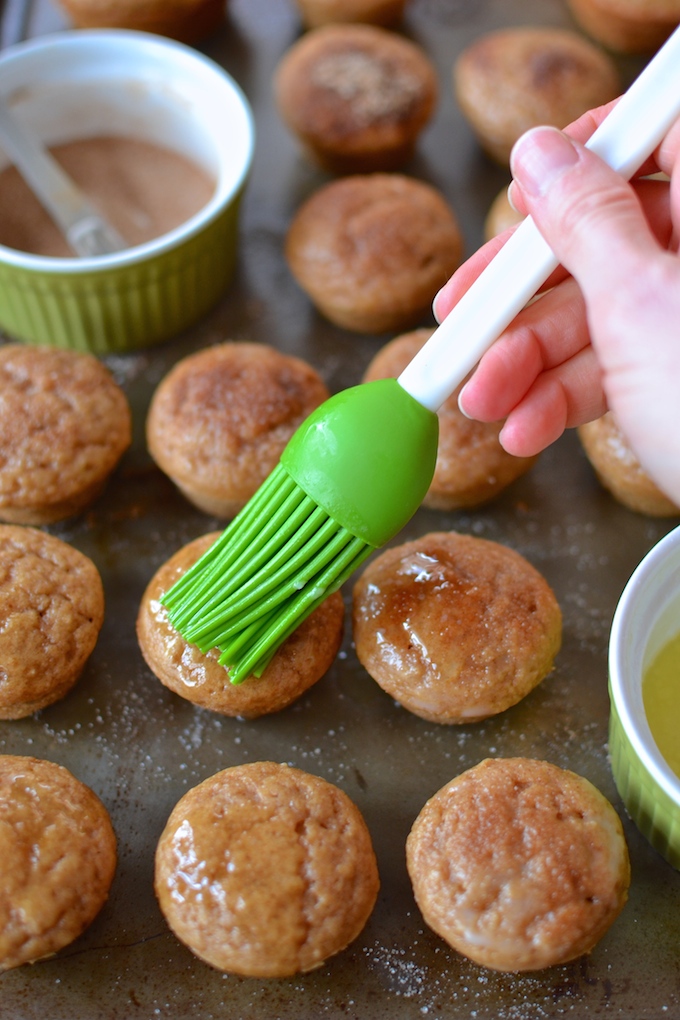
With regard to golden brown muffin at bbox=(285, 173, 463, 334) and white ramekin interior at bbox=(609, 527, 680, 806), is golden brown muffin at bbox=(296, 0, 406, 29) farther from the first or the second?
white ramekin interior at bbox=(609, 527, 680, 806)

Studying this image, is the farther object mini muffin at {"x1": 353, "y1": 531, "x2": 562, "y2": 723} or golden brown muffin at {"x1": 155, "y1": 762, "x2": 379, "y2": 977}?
mini muffin at {"x1": 353, "y1": 531, "x2": 562, "y2": 723}

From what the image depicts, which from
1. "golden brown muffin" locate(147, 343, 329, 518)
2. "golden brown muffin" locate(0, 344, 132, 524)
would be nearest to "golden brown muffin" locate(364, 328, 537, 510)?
"golden brown muffin" locate(147, 343, 329, 518)

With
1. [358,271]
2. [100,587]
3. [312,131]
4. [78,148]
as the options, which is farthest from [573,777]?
[78,148]

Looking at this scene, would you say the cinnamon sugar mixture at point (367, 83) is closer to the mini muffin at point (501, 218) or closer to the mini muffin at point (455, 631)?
the mini muffin at point (501, 218)

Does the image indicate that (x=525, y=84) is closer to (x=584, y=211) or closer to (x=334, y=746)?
(x=584, y=211)

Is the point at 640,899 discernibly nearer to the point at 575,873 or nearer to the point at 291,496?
the point at 575,873

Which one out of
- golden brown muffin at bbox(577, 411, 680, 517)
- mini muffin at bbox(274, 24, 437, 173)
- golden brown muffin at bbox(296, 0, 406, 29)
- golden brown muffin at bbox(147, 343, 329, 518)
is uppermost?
golden brown muffin at bbox(296, 0, 406, 29)

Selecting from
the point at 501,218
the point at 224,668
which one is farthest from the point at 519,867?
the point at 501,218
